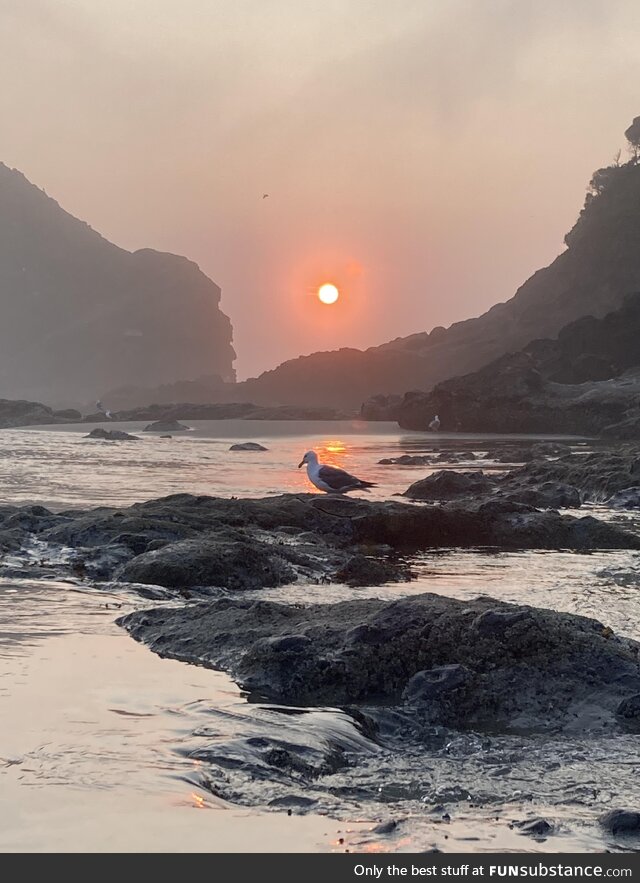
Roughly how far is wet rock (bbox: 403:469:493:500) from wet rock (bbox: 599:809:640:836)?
13598 millimetres

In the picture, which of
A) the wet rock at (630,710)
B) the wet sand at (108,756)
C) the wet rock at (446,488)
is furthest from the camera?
the wet rock at (446,488)

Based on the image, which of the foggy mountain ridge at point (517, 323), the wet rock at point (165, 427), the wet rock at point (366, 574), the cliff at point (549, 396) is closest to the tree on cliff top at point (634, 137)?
the foggy mountain ridge at point (517, 323)

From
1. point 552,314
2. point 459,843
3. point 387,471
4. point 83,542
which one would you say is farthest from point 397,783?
point 552,314

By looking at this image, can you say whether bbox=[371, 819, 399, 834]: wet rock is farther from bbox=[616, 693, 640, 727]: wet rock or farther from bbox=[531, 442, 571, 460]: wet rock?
bbox=[531, 442, 571, 460]: wet rock

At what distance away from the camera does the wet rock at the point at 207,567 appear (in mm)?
8914

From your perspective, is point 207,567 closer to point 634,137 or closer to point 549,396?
point 549,396

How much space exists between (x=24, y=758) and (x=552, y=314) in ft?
339

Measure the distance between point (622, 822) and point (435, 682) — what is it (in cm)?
191

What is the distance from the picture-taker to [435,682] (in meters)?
5.56

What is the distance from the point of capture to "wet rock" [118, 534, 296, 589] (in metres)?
8.91

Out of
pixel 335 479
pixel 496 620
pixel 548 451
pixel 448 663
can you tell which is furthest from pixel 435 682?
pixel 548 451

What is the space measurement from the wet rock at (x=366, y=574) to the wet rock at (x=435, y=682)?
3.72 meters

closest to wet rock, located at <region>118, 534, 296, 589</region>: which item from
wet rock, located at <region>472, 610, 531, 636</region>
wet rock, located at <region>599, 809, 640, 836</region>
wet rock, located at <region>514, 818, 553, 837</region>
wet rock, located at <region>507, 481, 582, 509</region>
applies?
wet rock, located at <region>472, 610, 531, 636</region>

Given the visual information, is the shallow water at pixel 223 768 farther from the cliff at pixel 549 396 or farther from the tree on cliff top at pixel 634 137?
the tree on cliff top at pixel 634 137
